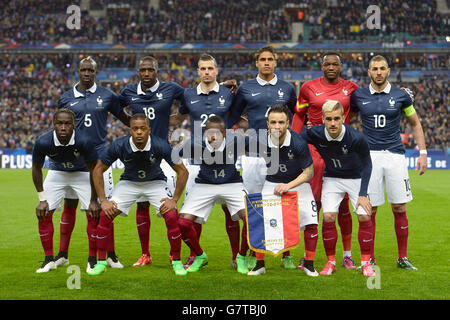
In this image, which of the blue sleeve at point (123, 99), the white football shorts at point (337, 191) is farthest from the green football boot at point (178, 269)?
the blue sleeve at point (123, 99)

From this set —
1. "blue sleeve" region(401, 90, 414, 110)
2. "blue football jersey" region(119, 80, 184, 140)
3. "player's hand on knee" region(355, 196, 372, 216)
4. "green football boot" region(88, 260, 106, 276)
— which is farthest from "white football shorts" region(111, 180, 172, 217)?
"blue sleeve" region(401, 90, 414, 110)

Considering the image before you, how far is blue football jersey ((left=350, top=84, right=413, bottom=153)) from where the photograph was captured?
697 cm

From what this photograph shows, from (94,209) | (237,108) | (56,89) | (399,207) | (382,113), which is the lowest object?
(399,207)

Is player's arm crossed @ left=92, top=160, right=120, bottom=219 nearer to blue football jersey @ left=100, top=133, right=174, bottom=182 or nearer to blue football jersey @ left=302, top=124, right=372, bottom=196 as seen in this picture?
blue football jersey @ left=100, top=133, right=174, bottom=182

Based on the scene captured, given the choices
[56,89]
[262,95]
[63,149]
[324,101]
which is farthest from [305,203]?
[56,89]

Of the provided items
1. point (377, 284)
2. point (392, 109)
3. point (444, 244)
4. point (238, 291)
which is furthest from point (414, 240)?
point (238, 291)

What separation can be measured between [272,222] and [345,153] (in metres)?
1.16

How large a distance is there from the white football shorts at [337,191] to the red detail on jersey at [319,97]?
2.70 feet

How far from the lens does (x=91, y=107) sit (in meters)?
7.24

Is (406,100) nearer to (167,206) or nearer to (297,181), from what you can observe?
(297,181)

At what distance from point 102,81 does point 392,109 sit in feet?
108

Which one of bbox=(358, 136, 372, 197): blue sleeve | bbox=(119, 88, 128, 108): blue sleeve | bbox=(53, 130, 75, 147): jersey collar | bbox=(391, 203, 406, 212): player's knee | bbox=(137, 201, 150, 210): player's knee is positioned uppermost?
bbox=(119, 88, 128, 108): blue sleeve

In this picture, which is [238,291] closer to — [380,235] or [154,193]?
[154,193]

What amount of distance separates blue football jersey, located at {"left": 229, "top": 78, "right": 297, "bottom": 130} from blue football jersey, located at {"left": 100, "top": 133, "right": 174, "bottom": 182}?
3.54ft
